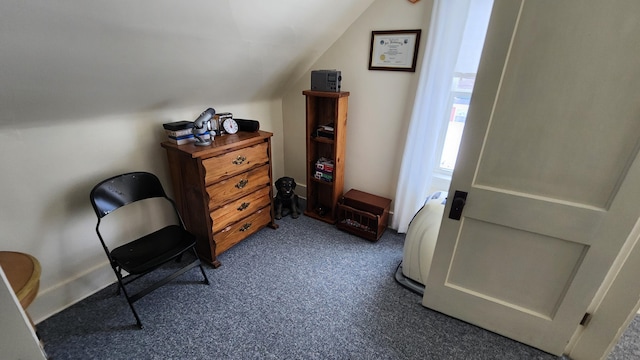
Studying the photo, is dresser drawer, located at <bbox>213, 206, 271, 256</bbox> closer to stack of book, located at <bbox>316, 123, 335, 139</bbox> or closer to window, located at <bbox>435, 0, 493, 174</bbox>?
stack of book, located at <bbox>316, 123, 335, 139</bbox>

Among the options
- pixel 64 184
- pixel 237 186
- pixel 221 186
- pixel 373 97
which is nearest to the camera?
pixel 64 184

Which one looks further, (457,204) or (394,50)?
(394,50)

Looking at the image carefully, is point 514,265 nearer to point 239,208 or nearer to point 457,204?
point 457,204

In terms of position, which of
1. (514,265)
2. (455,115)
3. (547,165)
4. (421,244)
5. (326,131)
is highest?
(455,115)

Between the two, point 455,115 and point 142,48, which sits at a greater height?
point 142,48

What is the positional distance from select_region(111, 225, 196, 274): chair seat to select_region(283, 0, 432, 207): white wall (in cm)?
160

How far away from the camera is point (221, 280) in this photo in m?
1.94

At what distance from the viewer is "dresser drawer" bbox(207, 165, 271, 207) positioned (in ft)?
6.32

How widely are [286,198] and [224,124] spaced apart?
96 centimetres

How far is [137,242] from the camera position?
1.74 meters

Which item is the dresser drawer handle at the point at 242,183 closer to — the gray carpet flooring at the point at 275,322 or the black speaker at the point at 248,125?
the black speaker at the point at 248,125

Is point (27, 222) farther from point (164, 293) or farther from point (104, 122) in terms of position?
point (164, 293)

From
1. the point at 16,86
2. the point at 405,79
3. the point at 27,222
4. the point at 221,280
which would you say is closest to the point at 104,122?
the point at 16,86

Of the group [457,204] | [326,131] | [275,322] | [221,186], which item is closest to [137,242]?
[221,186]
